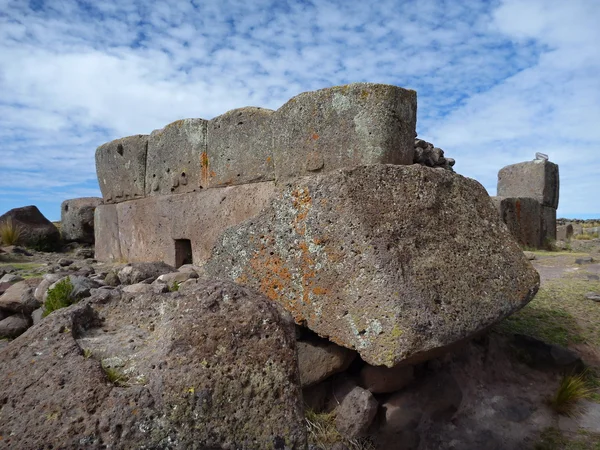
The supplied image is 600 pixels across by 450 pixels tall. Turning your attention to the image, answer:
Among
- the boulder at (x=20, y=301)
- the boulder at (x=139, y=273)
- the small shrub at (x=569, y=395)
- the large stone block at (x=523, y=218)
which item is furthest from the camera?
the large stone block at (x=523, y=218)

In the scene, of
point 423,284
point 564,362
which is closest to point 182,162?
point 423,284

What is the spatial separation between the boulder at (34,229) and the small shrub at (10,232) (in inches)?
2.5

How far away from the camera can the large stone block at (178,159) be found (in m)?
5.14

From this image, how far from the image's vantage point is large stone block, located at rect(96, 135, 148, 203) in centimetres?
601

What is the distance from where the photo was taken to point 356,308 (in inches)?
103

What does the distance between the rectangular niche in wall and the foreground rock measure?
3462mm

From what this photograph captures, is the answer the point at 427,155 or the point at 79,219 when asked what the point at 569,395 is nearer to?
the point at 427,155

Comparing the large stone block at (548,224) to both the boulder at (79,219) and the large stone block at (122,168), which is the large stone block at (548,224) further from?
the boulder at (79,219)

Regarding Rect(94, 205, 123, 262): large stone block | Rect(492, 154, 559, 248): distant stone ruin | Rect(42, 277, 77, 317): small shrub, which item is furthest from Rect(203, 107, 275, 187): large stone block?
Rect(492, 154, 559, 248): distant stone ruin

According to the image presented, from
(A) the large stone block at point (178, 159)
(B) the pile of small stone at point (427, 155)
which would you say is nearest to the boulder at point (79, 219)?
(A) the large stone block at point (178, 159)

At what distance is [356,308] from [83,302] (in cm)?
135

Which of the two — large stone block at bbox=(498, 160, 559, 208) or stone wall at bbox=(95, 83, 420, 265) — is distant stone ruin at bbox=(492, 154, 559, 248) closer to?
large stone block at bbox=(498, 160, 559, 208)

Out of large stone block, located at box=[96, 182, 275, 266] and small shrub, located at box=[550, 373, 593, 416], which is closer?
small shrub, located at box=[550, 373, 593, 416]

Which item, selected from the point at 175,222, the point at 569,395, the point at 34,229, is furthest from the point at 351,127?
the point at 34,229
